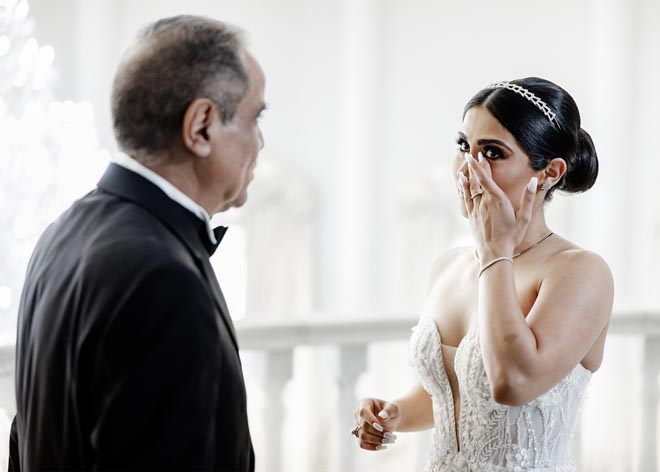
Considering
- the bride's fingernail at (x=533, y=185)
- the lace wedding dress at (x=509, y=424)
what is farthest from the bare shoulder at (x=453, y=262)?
the bride's fingernail at (x=533, y=185)

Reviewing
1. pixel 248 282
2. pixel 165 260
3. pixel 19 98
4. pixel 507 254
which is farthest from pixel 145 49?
pixel 248 282

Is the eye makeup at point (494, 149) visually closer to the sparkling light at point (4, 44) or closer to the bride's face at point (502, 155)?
the bride's face at point (502, 155)

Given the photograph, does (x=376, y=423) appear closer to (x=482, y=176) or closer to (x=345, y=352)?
(x=345, y=352)

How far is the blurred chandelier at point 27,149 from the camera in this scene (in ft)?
9.55

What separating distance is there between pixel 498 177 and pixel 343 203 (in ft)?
18.1

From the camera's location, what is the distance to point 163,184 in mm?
1248

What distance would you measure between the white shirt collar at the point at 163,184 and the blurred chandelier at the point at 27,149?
5.17 ft

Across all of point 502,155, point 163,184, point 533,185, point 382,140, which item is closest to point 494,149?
point 502,155

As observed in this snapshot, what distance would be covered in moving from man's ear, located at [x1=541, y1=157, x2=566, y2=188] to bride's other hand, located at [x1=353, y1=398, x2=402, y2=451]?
2.19 feet

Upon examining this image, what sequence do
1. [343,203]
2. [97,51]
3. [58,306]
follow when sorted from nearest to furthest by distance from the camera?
[58,306] < [97,51] < [343,203]

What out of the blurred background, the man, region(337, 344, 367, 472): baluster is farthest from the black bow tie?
the blurred background

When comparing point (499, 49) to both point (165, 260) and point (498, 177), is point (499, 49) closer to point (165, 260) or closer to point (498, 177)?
point (498, 177)

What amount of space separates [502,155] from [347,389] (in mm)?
970

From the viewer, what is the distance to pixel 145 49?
4.04 feet
